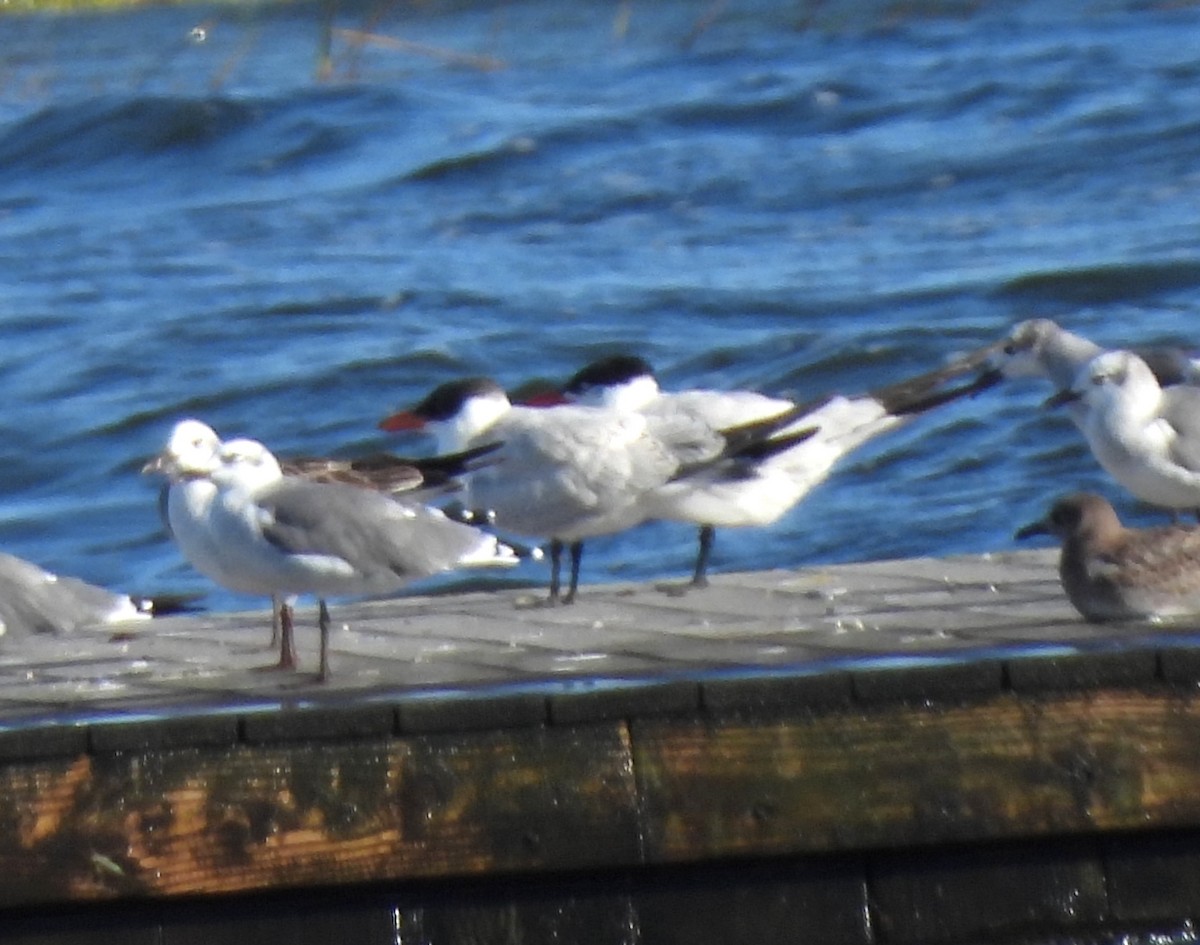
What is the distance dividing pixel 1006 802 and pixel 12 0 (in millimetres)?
19470

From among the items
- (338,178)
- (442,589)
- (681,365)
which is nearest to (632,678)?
(442,589)

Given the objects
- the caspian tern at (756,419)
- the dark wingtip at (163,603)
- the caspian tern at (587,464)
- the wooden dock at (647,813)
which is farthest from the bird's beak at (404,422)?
the wooden dock at (647,813)

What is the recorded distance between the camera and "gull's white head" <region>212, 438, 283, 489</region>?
5168 millimetres

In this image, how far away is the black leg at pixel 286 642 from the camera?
4.91 m

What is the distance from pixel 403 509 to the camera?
5.34m

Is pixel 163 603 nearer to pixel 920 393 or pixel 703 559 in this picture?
pixel 703 559

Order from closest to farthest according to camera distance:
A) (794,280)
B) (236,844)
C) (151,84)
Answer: (236,844), (794,280), (151,84)

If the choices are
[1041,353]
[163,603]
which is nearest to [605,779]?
[163,603]

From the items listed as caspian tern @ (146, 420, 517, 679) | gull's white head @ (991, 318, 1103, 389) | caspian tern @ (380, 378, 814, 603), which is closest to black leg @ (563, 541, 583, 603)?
caspian tern @ (380, 378, 814, 603)

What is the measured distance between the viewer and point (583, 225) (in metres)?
17.5

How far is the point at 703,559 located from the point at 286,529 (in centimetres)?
164

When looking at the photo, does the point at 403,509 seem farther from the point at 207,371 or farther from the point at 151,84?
the point at 151,84

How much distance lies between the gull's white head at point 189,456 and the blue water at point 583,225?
5.55 m

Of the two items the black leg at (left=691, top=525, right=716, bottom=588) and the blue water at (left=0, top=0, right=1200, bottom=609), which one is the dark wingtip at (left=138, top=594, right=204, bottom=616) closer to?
the black leg at (left=691, top=525, right=716, bottom=588)
